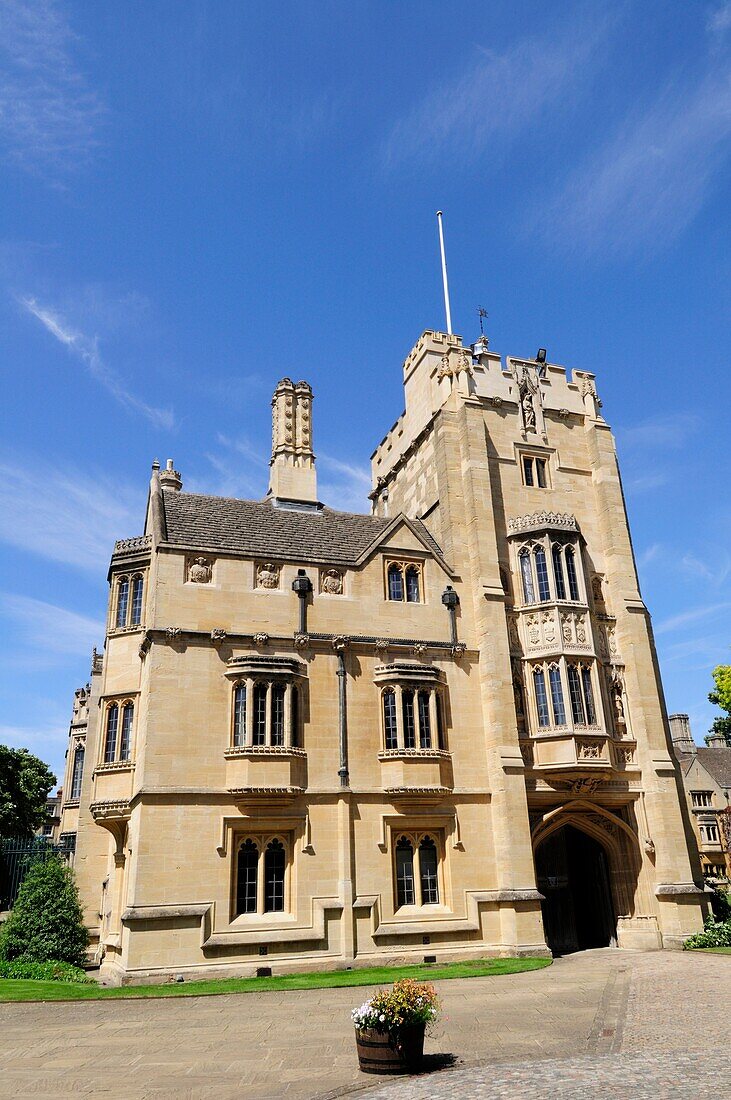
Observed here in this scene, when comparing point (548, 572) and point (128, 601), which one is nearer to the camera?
point (128, 601)

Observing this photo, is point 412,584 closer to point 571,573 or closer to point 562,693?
point 571,573

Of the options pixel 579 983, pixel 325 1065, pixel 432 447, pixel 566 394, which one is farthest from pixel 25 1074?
pixel 566 394

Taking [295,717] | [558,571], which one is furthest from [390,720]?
[558,571]

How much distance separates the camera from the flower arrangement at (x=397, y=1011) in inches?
460

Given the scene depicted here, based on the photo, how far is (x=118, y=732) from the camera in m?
27.1

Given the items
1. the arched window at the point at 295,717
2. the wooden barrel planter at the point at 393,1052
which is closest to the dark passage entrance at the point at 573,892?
the arched window at the point at 295,717

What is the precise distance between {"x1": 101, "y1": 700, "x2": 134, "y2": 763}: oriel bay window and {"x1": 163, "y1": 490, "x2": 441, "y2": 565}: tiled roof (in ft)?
20.0

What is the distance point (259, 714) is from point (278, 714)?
66 centimetres

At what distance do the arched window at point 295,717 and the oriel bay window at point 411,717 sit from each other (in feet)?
10.4

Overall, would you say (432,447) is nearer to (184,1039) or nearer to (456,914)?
(456,914)

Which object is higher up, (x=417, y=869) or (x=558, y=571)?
(x=558, y=571)

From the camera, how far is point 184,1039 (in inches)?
572

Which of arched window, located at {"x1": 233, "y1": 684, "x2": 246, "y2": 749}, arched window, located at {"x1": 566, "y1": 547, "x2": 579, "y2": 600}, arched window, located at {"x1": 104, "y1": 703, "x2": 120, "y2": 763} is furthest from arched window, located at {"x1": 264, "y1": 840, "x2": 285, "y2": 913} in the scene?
arched window, located at {"x1": 566, "y1": 547, "x2": 579, "y2": 600}

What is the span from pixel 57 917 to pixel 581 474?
2733cm
